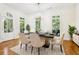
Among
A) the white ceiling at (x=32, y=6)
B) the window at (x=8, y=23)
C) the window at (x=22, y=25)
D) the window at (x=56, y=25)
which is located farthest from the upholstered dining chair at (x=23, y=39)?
the window at (x=56, y=25)

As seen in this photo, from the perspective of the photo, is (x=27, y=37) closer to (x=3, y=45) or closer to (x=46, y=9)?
(x=3, y=45)

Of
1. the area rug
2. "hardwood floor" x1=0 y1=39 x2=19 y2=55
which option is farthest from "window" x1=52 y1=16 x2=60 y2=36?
"hardwood floor" x1=0 y1=39 x2=19 y2=55

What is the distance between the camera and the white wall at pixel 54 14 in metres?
2.78

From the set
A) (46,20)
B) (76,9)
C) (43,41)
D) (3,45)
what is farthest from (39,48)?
(76,9)

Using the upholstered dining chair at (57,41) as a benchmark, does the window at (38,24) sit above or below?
above

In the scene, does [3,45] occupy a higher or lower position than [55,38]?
lower

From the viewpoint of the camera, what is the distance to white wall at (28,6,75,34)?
278 centimetres

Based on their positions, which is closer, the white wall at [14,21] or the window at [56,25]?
the white wall at [14,21]

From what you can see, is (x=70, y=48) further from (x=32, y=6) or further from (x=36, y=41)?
(x=32, y=6)

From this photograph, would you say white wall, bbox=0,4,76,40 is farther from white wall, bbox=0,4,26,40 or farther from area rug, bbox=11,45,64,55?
area rug, bbox=11,45,64,55

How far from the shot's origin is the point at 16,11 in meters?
2.79

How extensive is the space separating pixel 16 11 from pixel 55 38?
129 cm

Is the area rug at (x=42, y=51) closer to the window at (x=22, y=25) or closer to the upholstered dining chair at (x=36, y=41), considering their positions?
the upholstered dining chair at (x=36, y=41)

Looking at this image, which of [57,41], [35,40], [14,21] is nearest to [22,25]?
[14,21]
